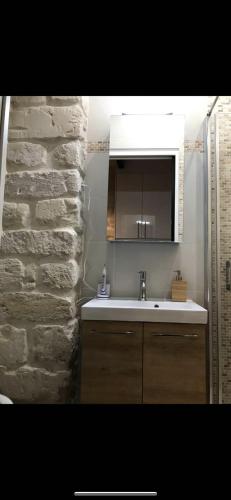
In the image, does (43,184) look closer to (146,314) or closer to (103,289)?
(103,289)

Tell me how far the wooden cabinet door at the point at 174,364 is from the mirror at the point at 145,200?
0.63m

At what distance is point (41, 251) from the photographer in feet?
5.11

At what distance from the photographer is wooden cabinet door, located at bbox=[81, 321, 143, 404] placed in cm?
134

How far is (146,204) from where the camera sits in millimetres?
1783

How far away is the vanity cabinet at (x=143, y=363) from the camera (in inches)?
51.9

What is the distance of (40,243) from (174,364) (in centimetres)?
96

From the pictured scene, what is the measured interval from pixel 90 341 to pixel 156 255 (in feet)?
2.37

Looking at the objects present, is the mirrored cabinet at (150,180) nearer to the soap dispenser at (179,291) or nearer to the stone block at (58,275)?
the soap dispenser at (179,291)

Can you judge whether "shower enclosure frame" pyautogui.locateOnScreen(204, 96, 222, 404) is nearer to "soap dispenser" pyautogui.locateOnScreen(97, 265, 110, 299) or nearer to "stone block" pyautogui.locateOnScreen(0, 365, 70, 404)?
"soap dispenser" pyautogui.locateOnScreen(97, 265, 110, 299)

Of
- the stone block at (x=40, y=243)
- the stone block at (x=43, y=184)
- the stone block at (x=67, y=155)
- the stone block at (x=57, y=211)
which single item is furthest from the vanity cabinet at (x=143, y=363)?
the stone block at (x=67, y=155)

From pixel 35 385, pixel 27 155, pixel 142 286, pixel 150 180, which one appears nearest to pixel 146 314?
pixel 142 286

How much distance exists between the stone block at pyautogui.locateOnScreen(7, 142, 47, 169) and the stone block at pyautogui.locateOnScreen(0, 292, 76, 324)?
0.76 metres
